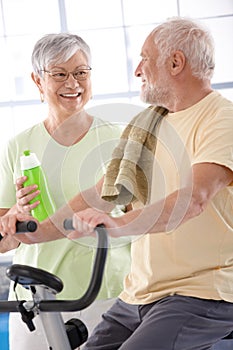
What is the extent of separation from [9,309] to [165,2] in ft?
10.8

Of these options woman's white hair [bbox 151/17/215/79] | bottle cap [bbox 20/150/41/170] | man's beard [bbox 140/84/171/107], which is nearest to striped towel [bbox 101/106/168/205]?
man's beard [bbox 140/84/171/107]

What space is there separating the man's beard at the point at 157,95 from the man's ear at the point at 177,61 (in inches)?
2.2

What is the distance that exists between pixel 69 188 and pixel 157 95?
0.63 m

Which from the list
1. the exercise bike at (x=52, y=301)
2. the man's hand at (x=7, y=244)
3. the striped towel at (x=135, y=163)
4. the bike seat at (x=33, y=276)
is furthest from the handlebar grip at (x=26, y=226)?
the man's hand at (x=7, y=244)

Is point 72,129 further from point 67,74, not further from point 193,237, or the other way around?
point 193,237

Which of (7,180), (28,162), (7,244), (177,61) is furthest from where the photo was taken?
(7,180)

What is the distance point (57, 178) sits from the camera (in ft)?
7.84

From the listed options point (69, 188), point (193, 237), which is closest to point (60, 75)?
point (69, 188)

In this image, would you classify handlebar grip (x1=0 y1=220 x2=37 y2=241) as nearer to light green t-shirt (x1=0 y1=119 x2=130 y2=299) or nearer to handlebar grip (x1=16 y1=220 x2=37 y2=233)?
handlebar grip (x1=16 y1=220 x2=37 y2=233)

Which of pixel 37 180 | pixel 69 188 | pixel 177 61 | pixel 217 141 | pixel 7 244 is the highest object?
pixel 177 61

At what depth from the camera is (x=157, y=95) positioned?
6.04 feet

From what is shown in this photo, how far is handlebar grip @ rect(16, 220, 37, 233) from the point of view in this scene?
1.52 m

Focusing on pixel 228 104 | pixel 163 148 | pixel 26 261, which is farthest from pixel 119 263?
pixel 228 104

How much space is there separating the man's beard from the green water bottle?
397mm
